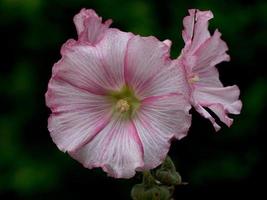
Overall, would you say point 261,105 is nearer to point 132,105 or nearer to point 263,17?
point 263,17

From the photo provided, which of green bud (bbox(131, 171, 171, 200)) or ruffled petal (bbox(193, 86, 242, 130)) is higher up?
ruffled petal (bbox(193, 86, 242, 130))

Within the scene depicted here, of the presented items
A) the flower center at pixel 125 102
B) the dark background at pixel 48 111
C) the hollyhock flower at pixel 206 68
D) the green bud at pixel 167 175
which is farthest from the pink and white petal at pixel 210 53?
the dark background at pixel 48 111

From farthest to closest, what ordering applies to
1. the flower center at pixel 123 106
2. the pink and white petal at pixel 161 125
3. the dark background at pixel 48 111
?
the dark background at pixel 48 111 < the flower center at pixel 123 106 < the pink and white petal at pixel 161 125

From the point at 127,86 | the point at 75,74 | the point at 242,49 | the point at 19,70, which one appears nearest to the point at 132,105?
the point at 127,86

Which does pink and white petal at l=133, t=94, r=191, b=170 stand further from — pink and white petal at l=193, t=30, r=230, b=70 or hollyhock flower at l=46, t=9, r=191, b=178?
pink and white petal at l=193, t=30, r=230, b=70

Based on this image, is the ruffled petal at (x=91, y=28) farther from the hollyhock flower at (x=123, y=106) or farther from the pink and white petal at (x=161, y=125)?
the pink and white petal at (x=161, y=125)

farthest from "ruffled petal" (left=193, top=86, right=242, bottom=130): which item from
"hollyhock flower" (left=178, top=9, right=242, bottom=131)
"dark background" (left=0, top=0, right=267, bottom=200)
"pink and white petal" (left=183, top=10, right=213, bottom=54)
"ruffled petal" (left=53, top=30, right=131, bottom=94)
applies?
"dark background" (left=0, top=0, right=267, bottom=200)
